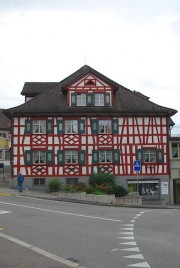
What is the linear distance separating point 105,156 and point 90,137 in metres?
2.13

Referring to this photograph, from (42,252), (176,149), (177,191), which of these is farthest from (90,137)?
(42,252)

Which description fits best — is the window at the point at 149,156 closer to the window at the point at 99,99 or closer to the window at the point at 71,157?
the window at the point at 99,99

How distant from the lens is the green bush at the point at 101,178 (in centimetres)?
3488

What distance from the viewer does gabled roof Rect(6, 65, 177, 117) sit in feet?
117

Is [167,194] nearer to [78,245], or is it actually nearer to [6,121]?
[78,245]

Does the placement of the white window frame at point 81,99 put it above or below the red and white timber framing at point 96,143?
above

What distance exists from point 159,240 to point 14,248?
13.2 ft

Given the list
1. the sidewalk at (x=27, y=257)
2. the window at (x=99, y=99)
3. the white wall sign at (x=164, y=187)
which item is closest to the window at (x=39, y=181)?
the window at (x=99, y=99)

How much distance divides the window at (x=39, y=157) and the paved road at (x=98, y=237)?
17.0m

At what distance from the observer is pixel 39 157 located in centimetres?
3562

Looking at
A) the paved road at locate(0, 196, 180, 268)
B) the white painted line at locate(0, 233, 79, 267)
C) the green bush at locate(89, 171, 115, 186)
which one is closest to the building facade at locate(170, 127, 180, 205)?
the green bush at locate(89, 171, 115, 186)

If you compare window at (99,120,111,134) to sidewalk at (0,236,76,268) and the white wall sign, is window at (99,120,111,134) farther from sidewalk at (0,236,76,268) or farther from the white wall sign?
sidewalk at (0,236,76,268)

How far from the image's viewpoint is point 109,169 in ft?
119

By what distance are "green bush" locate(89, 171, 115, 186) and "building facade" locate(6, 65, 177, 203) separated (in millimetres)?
789
